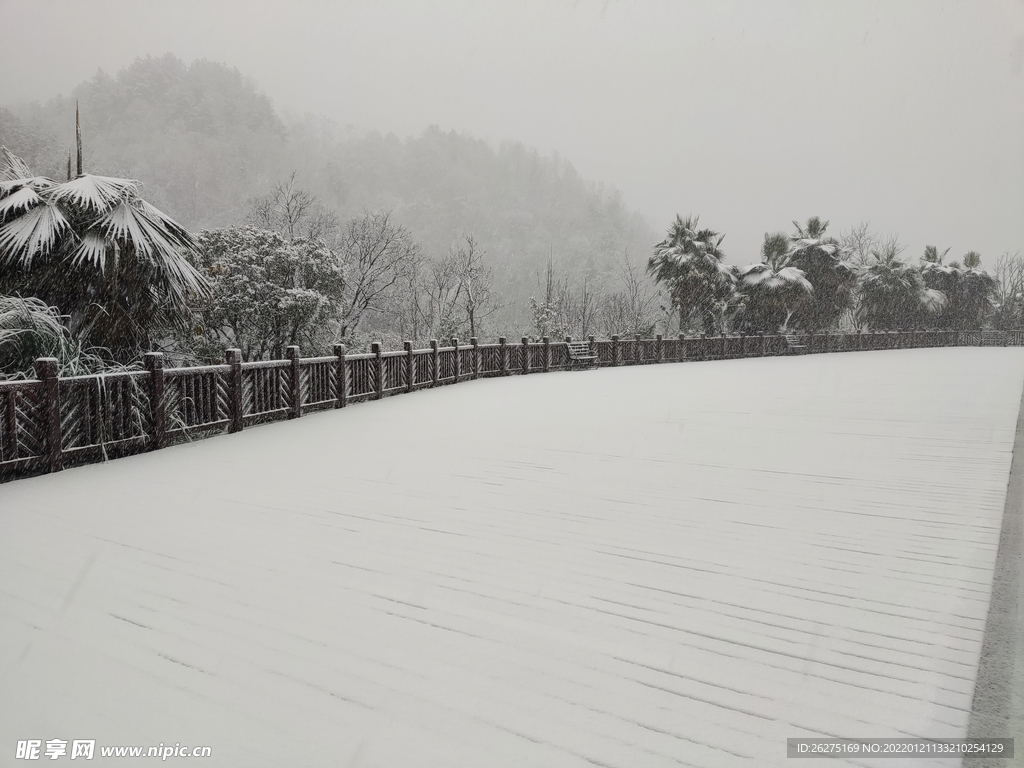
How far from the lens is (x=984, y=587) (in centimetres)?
309

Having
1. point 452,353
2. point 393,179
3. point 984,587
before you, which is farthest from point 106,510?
point 393,179

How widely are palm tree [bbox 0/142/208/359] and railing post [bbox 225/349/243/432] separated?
0.98 m

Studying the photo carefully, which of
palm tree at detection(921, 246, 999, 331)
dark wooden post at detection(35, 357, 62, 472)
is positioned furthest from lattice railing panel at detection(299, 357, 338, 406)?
palm tree at detection(921, 246, 999, 331)

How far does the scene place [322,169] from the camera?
6172 cm

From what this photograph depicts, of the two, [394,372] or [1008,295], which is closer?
[394,372]

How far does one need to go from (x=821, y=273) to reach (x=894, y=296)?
8.86 m

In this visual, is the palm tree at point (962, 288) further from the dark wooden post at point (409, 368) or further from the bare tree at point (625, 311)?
the dark wooden post at point (409, 368)

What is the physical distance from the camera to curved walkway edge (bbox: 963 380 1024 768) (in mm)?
1981

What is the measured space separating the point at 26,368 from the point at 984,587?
8.15m

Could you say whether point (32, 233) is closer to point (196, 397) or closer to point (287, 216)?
point (196, 397)

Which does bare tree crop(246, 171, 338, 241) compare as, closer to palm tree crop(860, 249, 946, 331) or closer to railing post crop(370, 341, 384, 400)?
railing post crop(370, 341, 384, 400)

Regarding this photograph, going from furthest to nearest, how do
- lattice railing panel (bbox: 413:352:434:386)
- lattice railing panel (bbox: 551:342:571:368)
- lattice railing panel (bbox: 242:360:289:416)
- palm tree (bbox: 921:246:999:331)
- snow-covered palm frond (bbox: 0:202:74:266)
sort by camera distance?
1. palm tree (bbox: 921:246:999:331)
2. lattice railing panel (bbox: 551:342:571:368)
3. lattice railing panel (bbox: 413:352:434:386)
4. lattice railing panel (bbox: 242:360:289:416)
5. snow-covered palm frond (bbox: 0:202:74:266)

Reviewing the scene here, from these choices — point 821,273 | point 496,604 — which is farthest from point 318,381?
point 821,273

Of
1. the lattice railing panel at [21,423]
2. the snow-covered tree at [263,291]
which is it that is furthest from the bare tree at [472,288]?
the lattice railing panel at [21,423]
